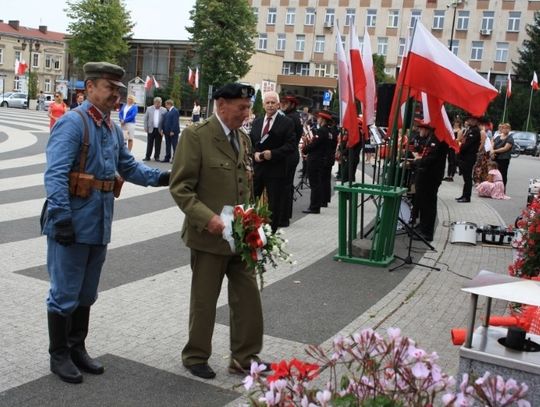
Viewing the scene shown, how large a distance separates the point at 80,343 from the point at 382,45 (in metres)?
71.6

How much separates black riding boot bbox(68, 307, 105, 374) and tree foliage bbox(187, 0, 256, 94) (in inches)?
2249

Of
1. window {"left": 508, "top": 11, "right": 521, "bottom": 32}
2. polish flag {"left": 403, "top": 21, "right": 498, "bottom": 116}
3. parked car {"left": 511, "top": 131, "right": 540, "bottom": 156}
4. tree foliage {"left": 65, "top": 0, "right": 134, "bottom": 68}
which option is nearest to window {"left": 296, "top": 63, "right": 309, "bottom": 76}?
window {"left": 508, "top": 11, "right": 521, "bottom": 32}

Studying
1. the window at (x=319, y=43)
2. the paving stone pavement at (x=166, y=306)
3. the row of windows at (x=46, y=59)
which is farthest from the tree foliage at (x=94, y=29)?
the paving stone pavement at (x=166, y=306)

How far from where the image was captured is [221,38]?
6081cm

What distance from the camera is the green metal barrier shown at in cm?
816

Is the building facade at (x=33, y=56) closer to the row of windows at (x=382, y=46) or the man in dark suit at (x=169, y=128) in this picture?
the row of windows at (x=382, y=46)

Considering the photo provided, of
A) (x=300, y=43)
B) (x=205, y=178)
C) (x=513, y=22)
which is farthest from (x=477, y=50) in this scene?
(x=205, y=178)

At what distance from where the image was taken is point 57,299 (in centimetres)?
415

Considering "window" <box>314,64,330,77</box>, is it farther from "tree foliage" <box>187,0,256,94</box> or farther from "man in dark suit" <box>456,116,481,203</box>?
"man in dark suit" <box>456,116,481,203</box>

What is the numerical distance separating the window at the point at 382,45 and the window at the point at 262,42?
14052mm

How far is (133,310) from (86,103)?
2.28 metres

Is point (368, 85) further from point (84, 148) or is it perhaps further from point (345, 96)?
point (84, 148)

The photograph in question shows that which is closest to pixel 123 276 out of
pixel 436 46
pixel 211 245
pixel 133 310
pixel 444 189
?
pixel 133 310

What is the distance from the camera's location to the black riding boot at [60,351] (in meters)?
4.20
